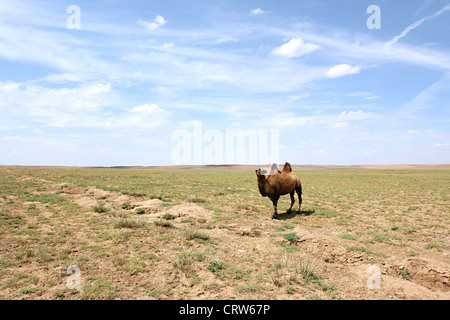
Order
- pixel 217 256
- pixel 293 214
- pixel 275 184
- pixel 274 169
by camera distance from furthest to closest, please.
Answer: pixel 293 214 < pixel 274 169 < pixel 275 184 < pixel 217 256

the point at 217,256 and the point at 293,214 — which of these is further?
the point at 293,214

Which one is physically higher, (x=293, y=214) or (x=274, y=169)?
(x=274, y=169)

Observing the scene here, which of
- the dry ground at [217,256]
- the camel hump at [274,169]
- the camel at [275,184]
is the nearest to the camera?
the dry ground at [217,256]

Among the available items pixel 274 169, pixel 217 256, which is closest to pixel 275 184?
pixel 274 169

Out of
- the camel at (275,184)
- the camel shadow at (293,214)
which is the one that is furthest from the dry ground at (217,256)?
the camel at (275,184)

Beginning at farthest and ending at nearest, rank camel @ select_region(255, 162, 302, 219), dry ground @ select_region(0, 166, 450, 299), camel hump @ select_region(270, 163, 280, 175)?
camel hump @ select_region(270, 163, 280, 175) < camel @ select_region(255, 162, 302, 219) < dry ground @ select_region(0, 166, 450, 299)

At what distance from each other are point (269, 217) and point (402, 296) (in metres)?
7.90

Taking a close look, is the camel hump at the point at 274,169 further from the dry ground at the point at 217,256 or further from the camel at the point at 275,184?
the dry ground at the point at 217,256

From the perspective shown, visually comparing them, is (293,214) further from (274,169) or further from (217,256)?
(217,256)

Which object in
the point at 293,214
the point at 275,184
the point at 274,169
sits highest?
the point at 274,169

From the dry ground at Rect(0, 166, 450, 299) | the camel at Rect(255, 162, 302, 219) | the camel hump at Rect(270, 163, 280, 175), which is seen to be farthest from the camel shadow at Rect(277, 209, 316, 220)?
the camel hump at Rect(270, 163, 280, 175)

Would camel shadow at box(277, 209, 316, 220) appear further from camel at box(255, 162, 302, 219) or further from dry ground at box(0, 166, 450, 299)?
camel at box(255, 162, 302, 219)
